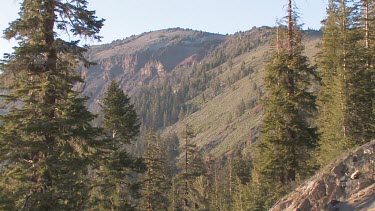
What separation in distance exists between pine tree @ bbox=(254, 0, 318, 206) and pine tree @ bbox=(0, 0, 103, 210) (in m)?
10.9

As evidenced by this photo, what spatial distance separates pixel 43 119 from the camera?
1150 centimetres

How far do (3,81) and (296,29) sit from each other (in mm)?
14411

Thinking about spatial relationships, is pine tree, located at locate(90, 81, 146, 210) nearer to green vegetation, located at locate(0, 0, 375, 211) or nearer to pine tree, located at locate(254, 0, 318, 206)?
green vegetation, located at locate(0, 0, 375, 211)

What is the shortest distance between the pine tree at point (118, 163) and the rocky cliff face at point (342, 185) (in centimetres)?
1391

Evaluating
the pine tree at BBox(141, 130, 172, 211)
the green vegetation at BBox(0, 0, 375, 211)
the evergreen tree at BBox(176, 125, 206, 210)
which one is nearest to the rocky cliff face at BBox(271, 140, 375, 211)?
the green vegetation at BBox(0, 0, 375, 211)

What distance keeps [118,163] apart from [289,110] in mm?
11475

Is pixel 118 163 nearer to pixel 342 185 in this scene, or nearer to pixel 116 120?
pixel 116 120

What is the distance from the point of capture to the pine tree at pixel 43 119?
11406 mm

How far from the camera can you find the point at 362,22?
30297 mm

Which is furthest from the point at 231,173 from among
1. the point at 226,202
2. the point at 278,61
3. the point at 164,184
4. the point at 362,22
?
the point at 278,61

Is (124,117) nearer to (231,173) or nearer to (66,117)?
(66,117)

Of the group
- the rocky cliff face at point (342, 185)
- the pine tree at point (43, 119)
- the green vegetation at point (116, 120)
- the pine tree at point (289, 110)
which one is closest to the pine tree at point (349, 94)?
the green vegetation at point (116, 120)

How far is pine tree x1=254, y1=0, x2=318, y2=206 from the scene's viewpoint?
1980 cm

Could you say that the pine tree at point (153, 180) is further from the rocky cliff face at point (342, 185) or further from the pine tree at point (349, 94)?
the rocky cliff face at point (342, 185)
